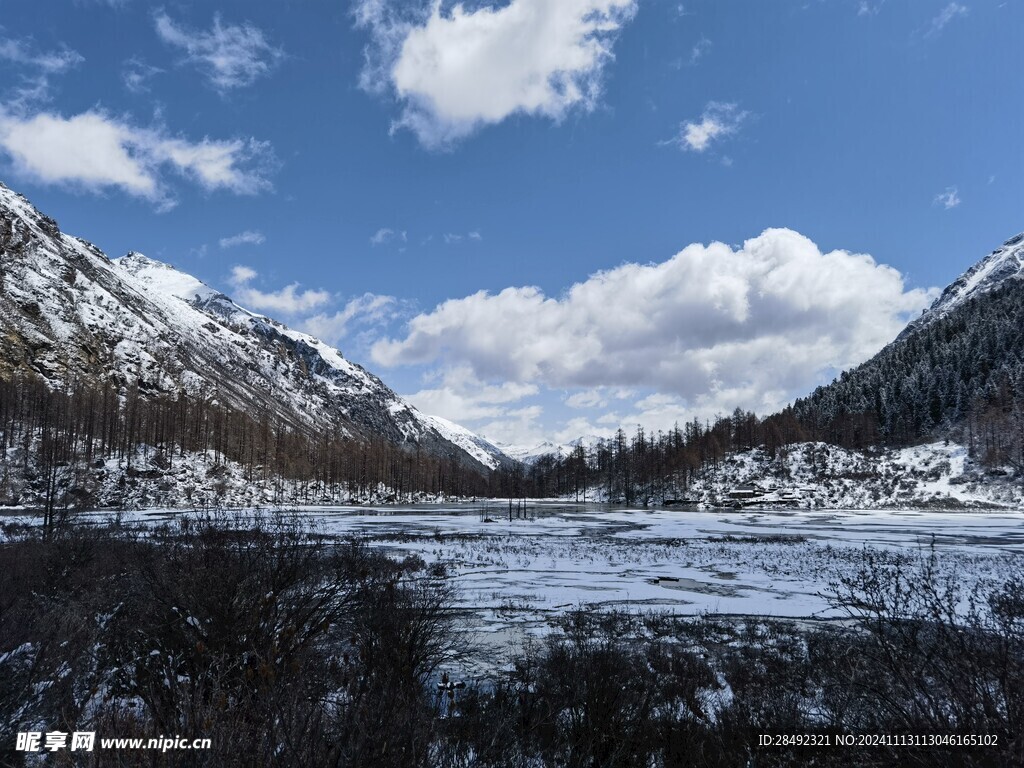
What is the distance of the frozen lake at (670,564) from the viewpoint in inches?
688

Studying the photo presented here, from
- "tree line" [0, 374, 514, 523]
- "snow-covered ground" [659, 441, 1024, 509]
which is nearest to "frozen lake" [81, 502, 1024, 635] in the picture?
"snow-covered ground" [659, 441, 1024, 509]

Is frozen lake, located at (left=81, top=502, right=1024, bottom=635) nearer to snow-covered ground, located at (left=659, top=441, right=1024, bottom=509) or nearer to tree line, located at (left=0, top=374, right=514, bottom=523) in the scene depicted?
snow-covered ground, located at (left=659, top=441, right=1024, bottom=509)

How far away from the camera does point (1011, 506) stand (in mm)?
74000

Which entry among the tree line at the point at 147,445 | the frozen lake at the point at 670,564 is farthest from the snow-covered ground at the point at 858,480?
the tree line at the point at 147,445

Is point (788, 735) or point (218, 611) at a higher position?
point (218, 611)

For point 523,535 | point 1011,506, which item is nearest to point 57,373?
point 523,535

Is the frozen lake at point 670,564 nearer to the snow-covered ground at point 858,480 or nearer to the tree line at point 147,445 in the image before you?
the snow-covered ground at point 858,480

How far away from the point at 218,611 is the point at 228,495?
9892 cm

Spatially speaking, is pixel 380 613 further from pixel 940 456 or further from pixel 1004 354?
pixel 1004 354

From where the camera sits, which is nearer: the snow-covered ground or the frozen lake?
the frozen lake

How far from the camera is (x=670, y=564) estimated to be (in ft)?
88.0

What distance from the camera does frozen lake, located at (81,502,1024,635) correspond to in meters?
17.5

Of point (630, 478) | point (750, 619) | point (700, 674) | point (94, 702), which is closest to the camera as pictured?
point (94, 702)

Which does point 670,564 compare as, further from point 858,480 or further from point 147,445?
point 147,445
